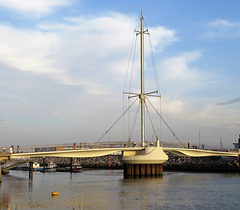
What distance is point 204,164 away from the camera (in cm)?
10269

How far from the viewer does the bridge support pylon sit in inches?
2854

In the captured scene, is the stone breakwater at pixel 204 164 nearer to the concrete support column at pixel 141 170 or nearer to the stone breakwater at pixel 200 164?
the stone breakwater at pixel 200 164

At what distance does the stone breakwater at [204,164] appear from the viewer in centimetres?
9419

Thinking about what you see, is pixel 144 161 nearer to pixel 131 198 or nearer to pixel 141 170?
pixel 141 170

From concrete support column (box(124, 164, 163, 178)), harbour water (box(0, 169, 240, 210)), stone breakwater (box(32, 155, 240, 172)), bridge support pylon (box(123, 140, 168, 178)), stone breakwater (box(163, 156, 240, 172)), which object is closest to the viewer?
harbour water (box(0, 169, 240, 210))

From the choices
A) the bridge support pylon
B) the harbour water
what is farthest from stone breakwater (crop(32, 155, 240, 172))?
the harbour water

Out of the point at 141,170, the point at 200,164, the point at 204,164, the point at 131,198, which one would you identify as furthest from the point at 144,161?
the point at 200,164

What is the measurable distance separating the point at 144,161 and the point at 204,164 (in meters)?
36.0

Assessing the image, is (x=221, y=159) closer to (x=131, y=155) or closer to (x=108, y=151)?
(x=131, y=155)

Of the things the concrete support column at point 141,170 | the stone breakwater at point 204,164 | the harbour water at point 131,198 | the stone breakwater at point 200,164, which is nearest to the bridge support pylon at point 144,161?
the concrete support column at point 141,170

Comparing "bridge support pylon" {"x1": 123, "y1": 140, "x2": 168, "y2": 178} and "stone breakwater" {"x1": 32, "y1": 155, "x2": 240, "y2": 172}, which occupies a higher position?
"bridge support pylon" {"x1": 123, "y1": 140, "x2": 168, "y2": 178}

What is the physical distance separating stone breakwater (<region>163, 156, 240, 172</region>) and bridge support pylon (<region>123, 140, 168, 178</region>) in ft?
93.5

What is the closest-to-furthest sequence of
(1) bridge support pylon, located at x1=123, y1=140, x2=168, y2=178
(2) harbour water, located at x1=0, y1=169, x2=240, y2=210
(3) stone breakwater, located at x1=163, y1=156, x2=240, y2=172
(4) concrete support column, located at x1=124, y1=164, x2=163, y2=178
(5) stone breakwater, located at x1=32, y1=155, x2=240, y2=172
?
(2) harbour water, located at x1=0, y1=169, x2=240, y2=210 < (1) bridge support pylon, located at x1=123, y1=140, x2=168, y2=178 < (4) concrete support column, located at x1=124, y1=164, x2=163, y2=178 < (3) stone breakwater, located at x1=163, y1=156, x2=240, y2=172 < (5) stone breakwater, located at x1=32, y1=155, x2=240, y2=172

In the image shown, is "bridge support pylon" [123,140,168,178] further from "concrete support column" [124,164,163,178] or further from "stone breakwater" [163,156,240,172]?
"stone breakwater" [163,156,240,172]
